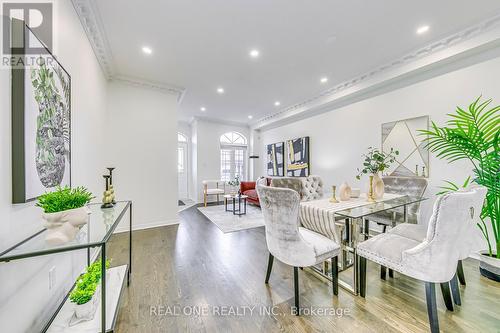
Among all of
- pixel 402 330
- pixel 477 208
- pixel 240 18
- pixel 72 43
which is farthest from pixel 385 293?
pixel 72 43

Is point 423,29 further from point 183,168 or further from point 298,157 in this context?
point 183,168

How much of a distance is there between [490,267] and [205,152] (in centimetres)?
664

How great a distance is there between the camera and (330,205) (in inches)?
83.9

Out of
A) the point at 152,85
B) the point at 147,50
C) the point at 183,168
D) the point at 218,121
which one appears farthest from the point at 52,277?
the point at 183,168

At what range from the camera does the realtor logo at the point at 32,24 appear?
1056 mm

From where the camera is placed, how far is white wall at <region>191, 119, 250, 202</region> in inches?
267

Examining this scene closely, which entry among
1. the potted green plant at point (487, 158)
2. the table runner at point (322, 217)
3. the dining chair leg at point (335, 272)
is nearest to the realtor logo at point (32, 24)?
the table runner at point (322, 217)

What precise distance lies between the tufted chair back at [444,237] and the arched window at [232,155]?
6461mm

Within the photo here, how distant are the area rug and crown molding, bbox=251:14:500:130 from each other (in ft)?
10.1

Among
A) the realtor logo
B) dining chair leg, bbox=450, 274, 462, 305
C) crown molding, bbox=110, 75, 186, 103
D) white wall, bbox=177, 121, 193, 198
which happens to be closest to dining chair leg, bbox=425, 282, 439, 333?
dining chair leg, bbox=450, 274, 462, 305

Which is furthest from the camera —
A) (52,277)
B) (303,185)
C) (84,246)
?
(303,185)

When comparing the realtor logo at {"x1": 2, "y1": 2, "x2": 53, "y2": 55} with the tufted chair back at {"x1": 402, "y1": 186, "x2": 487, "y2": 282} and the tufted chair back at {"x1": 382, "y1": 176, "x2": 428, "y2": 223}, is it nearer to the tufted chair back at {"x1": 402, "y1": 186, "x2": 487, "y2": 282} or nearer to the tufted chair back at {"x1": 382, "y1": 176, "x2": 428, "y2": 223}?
the tufted chair back at {"x1": 402, "y1": 186, "x2": 487, "y2": 282}

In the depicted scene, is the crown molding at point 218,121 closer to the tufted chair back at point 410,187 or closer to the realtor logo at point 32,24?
the realtor logo at point 32,24

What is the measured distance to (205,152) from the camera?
6.93 meters
